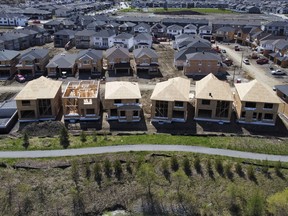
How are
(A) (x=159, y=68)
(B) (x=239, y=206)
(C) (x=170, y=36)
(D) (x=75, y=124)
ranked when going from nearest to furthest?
(B) (x=239, y=206), (D) (x=75, y=124), (A) (x=159, y=68), (C) (x=170, y=36)

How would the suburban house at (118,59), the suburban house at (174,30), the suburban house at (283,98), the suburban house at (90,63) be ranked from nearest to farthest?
1. the suburban house at (283,98)
2. the suburban house at (90,63)
3. the suburban house at (118,59)
4. the suburban house at (174,30)

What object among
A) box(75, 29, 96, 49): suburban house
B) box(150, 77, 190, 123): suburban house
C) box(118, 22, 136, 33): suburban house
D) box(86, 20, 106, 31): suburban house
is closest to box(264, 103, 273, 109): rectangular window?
box(150, 77, 190, 123): suburban house

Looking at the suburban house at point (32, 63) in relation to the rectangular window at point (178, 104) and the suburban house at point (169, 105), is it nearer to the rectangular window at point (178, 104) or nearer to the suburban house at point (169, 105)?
the suburban house at point (169, 105)

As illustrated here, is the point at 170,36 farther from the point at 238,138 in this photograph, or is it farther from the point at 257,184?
the point at 257,184

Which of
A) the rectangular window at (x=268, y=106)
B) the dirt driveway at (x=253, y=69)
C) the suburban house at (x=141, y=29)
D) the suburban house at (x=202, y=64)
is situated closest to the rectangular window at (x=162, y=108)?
the rectangular window at (x=268, y=106)

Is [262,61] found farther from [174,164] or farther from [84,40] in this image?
[174,164]

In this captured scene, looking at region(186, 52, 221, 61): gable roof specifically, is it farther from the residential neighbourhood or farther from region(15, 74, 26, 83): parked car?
region(15, 74, 26, 83): parked car

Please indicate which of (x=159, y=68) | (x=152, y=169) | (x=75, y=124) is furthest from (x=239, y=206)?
(x=159, y=68)
